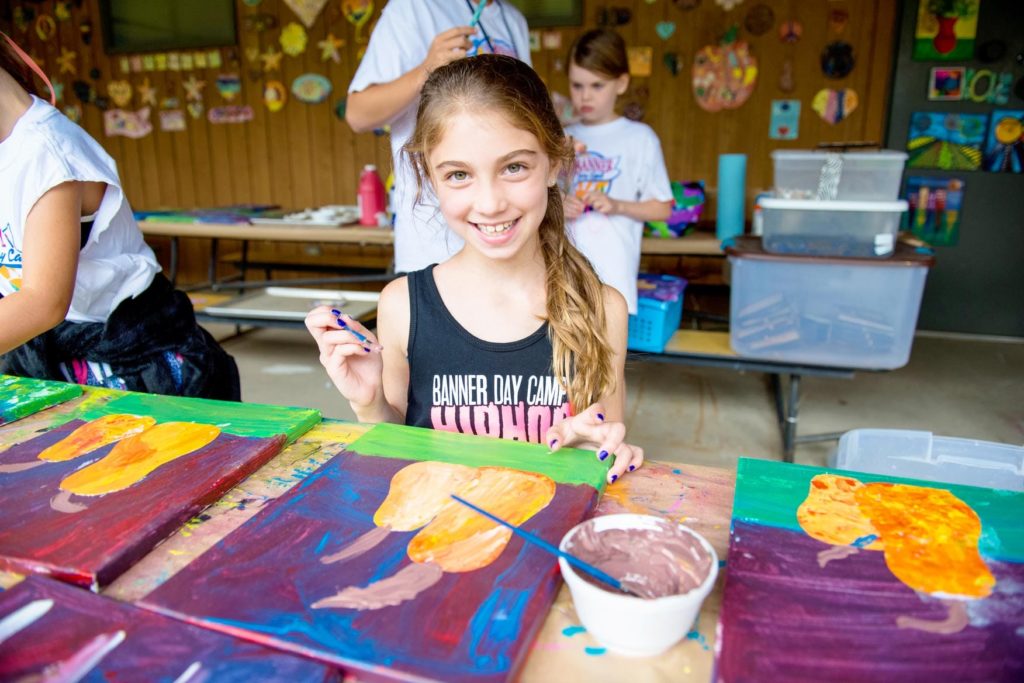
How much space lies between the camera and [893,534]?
2.23 feet

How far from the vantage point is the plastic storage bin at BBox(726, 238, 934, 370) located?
7.32 feet

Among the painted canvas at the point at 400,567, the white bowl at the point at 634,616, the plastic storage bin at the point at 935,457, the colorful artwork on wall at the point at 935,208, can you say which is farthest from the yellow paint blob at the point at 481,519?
the colorful artwork on wall at the point at 935,208

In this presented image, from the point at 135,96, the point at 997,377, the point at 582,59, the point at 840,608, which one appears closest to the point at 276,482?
the point at 840,608

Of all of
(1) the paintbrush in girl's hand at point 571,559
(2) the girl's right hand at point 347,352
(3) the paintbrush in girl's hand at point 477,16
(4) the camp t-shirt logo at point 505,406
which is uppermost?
(3) the paintbrush in girl's hand at point 477,16

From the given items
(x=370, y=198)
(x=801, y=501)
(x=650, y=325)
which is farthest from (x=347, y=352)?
(x=370, y=198)

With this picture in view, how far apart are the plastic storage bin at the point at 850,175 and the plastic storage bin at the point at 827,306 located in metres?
0.21

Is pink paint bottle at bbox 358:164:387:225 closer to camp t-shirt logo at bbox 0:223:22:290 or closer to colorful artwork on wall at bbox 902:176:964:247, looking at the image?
camp t-shirt logo at bbox 0:223:22:290

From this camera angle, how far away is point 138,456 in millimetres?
866

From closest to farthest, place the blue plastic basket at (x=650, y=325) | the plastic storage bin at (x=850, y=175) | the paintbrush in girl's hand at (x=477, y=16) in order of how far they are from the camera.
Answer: the paintbrush in girl's hand at (x=477, y=16)
the plastic storage bin at (x=850, y=175)
the blue plastic basket at (x=650, y=325)

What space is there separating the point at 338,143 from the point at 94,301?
12.4ft

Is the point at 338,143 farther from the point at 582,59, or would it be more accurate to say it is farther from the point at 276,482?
the point at 276,482

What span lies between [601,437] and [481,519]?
0.21 meters

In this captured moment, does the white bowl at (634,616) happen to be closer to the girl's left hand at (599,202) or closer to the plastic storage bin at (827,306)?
the girl's left hand at (599,202)

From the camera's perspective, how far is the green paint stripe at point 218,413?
0.95m
